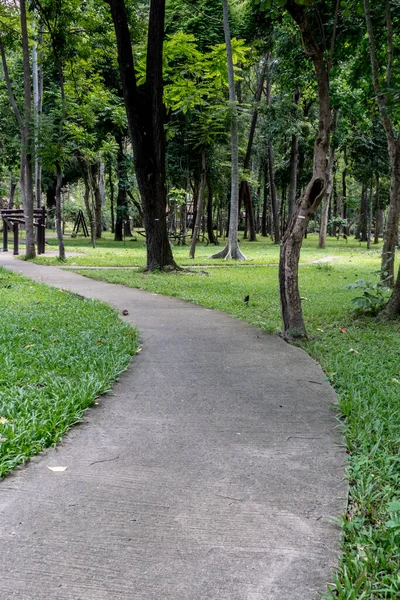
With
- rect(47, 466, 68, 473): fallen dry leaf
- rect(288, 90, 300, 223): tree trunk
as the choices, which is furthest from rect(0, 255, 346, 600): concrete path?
rect(288, 90, 300, 223): tree trunk

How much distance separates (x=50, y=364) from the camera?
3.97 meters

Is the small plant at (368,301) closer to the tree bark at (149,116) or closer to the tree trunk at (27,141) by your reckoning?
the tree bark at (149,116)

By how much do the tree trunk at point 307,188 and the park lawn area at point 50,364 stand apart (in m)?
1.68

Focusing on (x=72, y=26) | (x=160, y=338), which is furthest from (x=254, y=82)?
(x=160, y=338)

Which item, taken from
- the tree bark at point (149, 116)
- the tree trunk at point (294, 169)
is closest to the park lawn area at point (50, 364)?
the tree bark at point (149, 116)

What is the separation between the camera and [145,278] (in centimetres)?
995

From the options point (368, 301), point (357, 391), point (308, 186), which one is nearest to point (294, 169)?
point (368, 301)

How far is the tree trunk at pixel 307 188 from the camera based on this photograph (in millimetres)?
4883

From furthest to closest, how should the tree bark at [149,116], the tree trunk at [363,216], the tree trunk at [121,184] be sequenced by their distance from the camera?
the tree trunk at [363,216] → the tree trunk at [121,184] → the tree bark at [149,116]

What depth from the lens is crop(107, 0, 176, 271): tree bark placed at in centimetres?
1004

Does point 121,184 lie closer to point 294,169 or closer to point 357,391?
point 294,169

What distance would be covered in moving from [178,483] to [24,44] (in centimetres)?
1227

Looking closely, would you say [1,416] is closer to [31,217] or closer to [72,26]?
[31,217]

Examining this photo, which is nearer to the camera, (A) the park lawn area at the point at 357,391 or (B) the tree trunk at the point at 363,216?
(A) the park lawn area at the point at 357,391
